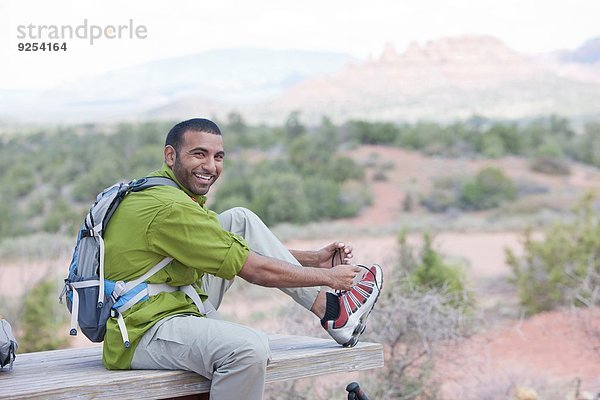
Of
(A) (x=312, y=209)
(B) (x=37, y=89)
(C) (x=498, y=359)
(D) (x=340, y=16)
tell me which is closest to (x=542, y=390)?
(C) (x=498, y=359)

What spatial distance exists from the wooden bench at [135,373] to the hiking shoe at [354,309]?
0.05 m

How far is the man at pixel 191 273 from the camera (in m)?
3.21

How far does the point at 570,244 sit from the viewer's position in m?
11.5

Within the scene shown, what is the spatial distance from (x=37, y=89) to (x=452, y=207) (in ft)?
173

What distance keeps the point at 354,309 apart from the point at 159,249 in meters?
0.78

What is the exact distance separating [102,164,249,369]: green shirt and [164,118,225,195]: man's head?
0.20 metres

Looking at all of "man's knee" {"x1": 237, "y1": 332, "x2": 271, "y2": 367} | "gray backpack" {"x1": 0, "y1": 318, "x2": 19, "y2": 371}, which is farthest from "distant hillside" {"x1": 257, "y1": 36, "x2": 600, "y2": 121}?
"gray backpack" {"x1": 0, "y1": 318, "x2": 19, "y2": 371}

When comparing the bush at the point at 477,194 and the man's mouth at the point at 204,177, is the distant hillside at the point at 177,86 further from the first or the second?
the man's mouth at the point at 204,177

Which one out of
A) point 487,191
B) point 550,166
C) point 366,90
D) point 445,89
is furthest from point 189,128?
point 366,90

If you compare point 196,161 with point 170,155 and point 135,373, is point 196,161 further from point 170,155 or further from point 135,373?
point 135,373

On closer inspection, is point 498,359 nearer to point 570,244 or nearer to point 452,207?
point 570,244

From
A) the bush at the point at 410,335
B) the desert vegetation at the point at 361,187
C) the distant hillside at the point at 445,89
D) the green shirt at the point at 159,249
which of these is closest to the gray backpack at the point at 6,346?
the green shirt at the point at 159,249

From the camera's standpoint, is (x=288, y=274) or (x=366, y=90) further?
(x=366, y=90)

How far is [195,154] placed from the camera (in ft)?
11.8
